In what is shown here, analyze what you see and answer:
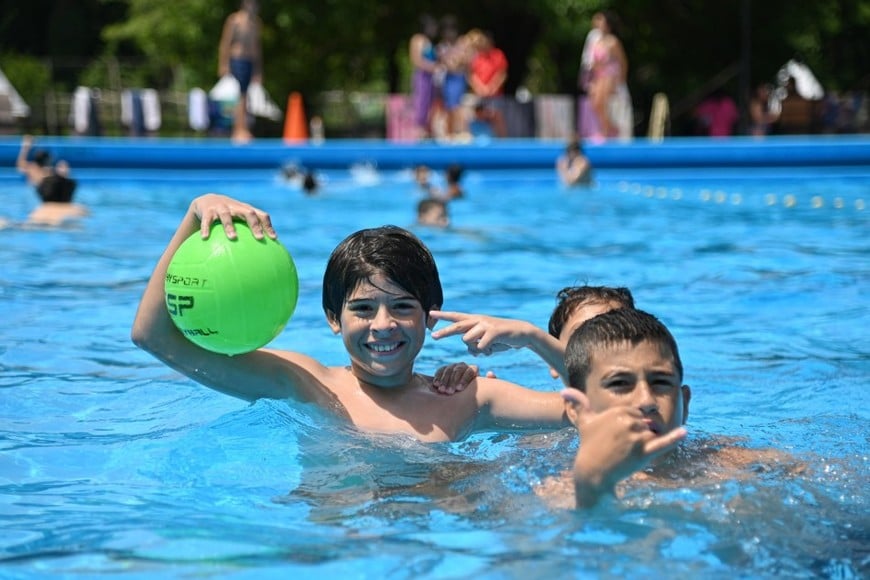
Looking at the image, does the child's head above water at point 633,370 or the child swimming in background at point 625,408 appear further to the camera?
the child's head above water at point 633,370

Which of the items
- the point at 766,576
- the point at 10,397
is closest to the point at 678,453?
the point at 766,576

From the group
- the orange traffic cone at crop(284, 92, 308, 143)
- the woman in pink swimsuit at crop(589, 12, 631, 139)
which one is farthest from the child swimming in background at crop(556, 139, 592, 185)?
the orange traffic cone at crop(284, 92, 308, 143)

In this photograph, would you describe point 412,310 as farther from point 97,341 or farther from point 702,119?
point 702,119

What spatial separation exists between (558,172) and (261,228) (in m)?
12.1

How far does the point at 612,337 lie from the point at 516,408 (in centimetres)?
84

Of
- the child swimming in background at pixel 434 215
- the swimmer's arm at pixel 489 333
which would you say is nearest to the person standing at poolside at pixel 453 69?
the child swimming in background at pixel 434 215

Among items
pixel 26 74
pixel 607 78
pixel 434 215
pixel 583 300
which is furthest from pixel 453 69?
pixel 26 74

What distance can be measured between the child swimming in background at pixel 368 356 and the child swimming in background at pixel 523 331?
72 millimetres

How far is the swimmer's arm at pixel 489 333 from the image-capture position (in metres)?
3.58

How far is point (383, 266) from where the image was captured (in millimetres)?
3703

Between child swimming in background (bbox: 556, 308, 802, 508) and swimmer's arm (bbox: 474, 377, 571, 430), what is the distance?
456 mm

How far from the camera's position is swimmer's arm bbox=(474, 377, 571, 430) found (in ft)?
13.0

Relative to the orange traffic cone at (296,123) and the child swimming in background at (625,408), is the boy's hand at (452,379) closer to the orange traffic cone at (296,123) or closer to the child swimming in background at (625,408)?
the child swimming in background at (625,408)

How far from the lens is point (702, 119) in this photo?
70.9ft
